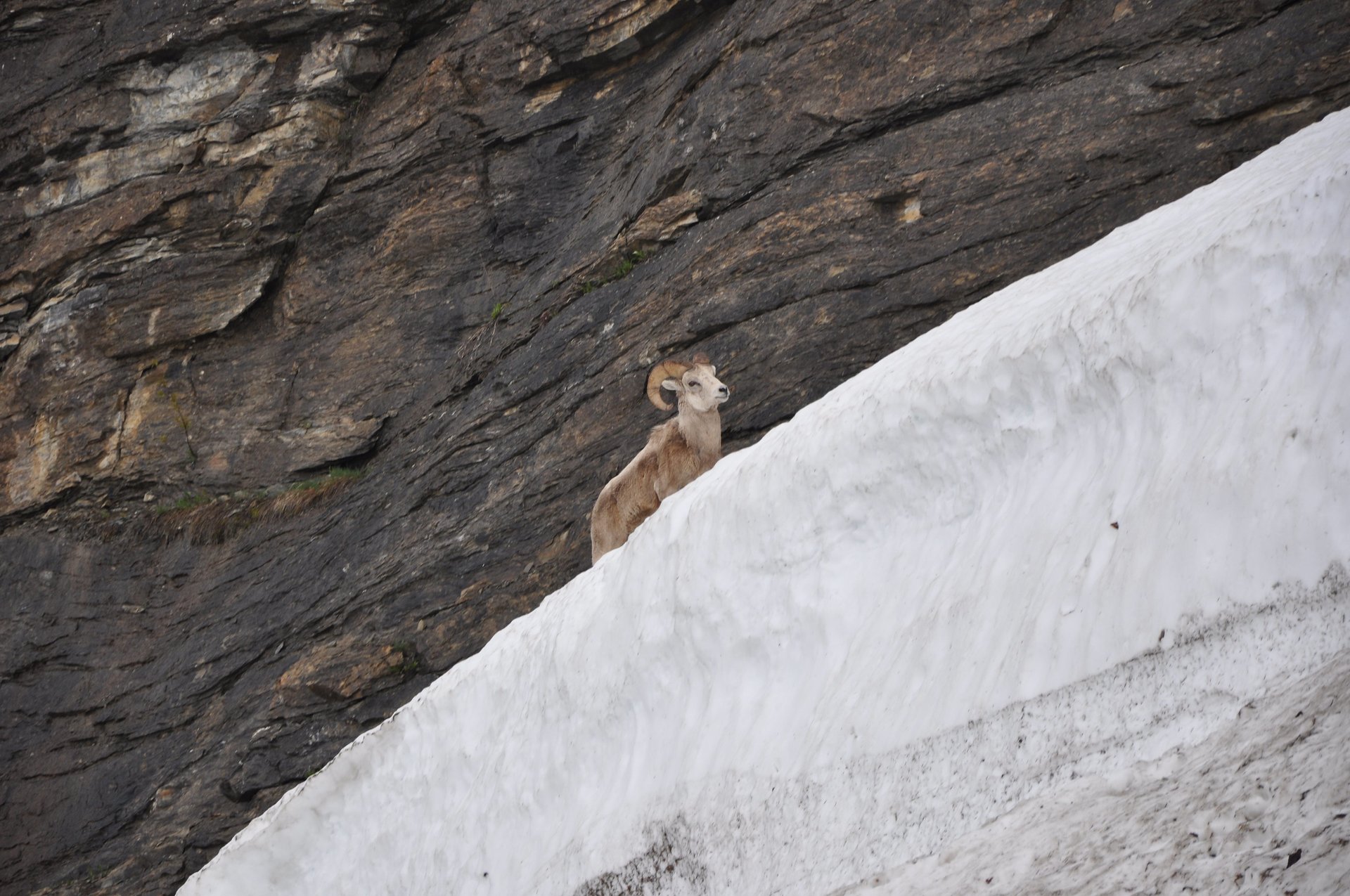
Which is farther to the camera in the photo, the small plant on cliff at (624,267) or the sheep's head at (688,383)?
the small plant on cliff at (624,267)

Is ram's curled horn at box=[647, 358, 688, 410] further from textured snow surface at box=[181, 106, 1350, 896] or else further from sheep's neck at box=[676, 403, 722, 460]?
textured snow surface at box=[181, 106, 1350, 896]

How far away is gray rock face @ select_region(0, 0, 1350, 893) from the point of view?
13859 millimetres

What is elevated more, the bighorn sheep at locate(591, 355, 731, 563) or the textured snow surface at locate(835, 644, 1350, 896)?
the textured snow surface at locate(835, 644, 1350, 896)

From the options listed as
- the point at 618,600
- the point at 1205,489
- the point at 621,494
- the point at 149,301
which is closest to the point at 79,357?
the point at 149,301

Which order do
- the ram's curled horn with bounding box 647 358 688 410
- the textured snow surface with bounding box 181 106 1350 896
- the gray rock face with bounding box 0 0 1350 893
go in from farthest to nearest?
1. the gray rock face with bounding box 0 0 1350 893
2. the ram's curled horn with bounding box 647 358 688 410
3. the textured snow surface with bounding box 181 106 1350 896

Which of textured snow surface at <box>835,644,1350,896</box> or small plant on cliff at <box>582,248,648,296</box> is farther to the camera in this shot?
small plant on cliff at <box>582,248,648,296</box>

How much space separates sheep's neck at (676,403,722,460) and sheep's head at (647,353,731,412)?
0.07m

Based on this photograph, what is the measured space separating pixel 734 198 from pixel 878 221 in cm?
206

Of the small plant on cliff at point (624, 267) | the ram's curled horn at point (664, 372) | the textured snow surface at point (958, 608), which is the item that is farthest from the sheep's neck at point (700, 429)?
the small plant on cliff at point (624, 267)

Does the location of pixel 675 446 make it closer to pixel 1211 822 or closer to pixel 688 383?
pixel 688 383

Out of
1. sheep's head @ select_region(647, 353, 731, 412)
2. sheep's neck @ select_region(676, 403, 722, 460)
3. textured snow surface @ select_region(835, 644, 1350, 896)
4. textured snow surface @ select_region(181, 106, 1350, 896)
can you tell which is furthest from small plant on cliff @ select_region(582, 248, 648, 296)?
textured snow surface @ select_region(835, 644, 1350, 896)

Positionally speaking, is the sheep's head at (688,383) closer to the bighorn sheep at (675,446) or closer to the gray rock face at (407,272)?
the bighorn sheep at (675,446)

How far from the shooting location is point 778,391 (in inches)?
556

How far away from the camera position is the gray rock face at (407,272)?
13.9 meters
